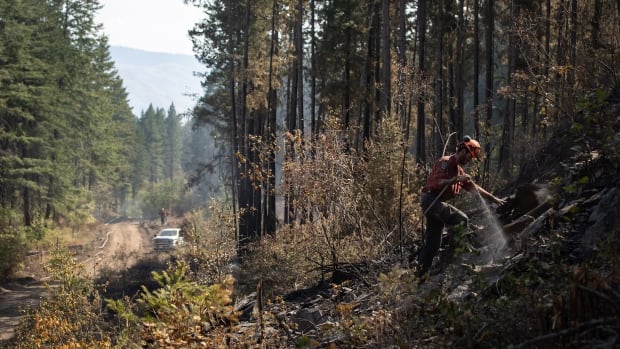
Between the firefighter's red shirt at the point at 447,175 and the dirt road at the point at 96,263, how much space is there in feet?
25.9

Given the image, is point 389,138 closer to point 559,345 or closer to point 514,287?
point 514,287

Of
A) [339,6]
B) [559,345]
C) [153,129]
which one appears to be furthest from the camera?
[153,129]

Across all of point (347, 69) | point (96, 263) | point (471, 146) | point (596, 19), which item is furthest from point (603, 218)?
point (347, 69)

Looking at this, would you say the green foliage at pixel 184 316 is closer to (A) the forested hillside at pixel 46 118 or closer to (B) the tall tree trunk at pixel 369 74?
(B) the tall tree trunk at pixel 369 74

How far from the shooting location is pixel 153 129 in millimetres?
99062

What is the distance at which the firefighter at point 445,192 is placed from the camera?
22.3ft

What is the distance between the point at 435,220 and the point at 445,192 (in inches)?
15.8

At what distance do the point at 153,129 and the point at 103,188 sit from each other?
115 ft

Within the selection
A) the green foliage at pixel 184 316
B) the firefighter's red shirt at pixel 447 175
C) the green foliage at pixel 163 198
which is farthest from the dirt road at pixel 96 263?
the green foliage at pixel 163 198

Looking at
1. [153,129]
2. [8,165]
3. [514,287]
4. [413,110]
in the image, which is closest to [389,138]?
[514,287]

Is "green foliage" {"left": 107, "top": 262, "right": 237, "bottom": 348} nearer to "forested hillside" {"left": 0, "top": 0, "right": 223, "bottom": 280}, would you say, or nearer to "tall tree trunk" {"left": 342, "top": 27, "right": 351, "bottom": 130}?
"tall tree trunk" {"left": 342, "top": 27, "right": 351, "bottom": 130}

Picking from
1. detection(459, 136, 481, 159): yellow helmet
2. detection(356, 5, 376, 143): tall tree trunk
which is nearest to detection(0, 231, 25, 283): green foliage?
detection(356, 5, 376, 143): tall tree trunk

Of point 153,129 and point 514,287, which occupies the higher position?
point 153,129

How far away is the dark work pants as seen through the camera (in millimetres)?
6990
